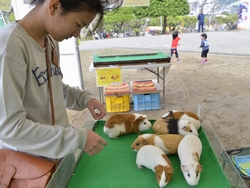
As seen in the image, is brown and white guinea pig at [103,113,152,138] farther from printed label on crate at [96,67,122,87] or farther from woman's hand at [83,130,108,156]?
printed label on crate at [96,67,122,87]

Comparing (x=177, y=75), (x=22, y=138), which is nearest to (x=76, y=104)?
(x=22, y=138)

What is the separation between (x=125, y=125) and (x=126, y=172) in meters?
0.34

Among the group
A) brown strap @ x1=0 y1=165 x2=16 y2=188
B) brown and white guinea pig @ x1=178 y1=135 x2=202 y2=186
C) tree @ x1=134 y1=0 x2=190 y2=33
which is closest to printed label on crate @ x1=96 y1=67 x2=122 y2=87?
brown and white guinea pig @ x1=178 y1=135 x2=202 y2=186

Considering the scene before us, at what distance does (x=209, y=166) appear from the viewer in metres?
0.87

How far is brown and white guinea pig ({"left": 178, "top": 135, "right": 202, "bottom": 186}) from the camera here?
0.78m

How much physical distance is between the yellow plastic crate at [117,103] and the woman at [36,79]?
212cm

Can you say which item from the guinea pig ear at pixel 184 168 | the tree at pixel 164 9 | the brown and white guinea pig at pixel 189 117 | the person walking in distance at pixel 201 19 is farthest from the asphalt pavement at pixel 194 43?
the guinea pig ear at pixel 184 168

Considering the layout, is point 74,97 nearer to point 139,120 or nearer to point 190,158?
point 139,120

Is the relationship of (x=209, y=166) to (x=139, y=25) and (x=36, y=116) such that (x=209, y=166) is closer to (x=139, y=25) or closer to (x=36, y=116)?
(x=36, y=116)

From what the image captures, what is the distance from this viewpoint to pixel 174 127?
111 centimetres

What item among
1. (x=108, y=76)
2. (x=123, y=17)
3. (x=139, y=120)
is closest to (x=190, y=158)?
(x=139, y=120)

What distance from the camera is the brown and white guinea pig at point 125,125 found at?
111cm

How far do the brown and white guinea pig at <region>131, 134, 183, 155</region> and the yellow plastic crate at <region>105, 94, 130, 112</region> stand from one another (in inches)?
74.0

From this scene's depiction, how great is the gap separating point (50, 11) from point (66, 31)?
0.23 feet
